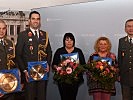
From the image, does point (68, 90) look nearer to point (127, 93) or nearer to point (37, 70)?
point (37, 70)

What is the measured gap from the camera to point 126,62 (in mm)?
3619


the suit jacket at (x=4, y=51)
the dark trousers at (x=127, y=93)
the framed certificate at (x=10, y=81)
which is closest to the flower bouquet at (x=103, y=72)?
the dark trousers at (x=127, y=93)

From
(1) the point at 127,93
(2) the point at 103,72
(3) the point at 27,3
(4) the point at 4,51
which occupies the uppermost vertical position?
(3) the point at 27,3

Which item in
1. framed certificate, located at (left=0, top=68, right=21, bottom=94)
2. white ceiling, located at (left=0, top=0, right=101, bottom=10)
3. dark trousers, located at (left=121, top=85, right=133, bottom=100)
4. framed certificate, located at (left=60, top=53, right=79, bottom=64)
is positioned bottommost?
dark trousers, located at (left=121, top=85, right=133, bottom=100)

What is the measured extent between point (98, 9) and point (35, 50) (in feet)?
4.50

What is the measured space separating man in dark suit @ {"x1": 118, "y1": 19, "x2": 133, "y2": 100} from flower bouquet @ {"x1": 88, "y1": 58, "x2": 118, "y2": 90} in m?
0.18

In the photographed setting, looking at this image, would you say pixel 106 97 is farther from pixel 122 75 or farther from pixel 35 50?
pixel 35 50

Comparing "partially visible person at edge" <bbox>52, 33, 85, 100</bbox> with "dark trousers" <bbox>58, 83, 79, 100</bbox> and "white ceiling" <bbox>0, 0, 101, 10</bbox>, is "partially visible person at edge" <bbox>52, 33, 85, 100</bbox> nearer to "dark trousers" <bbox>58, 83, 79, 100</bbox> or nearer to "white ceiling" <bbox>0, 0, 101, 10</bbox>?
"dark trousers" <bbox>58, 83, 79, 100</bbox>

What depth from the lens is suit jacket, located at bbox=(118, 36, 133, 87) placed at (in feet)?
11.8

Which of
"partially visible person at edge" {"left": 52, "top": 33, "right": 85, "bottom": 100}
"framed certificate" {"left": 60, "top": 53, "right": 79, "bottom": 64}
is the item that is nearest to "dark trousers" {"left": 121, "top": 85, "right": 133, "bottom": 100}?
"partially visible person at edge" {"left": 52, "top": 33, "right": 85, "bottom": 100}

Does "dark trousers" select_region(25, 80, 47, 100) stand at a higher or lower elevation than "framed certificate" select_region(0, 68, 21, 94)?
lower

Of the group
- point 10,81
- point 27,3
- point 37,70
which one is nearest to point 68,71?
point 37,70

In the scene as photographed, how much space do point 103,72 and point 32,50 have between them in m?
1.02

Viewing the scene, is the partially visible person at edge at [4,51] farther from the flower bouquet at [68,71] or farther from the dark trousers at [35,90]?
the flower bouquet at [68,71]
